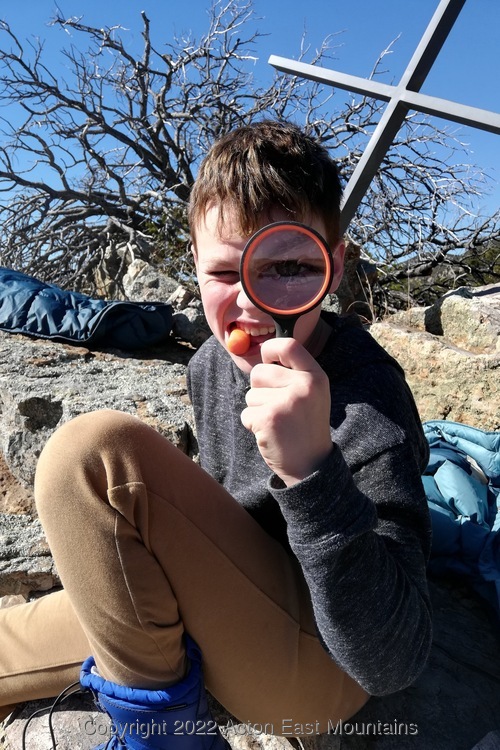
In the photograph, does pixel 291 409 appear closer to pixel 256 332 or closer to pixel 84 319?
A: pixel 256 332

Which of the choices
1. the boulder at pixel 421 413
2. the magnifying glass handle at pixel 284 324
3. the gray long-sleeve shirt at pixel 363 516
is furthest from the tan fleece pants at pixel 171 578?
the magnifying glass handle at pixel 284 324

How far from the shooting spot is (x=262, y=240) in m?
1.27

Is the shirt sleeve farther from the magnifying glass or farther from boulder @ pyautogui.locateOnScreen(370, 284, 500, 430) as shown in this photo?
boulder @ pyautogui.locateOnScreen(370, 284, 500, 430)

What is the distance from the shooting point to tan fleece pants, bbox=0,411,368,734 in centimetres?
136

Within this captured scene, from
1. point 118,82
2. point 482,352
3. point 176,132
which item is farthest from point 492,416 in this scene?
point 118,82

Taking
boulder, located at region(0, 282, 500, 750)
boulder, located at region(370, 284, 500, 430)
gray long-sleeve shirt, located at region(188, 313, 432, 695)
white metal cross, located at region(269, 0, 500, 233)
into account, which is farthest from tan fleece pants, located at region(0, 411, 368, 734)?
white metal cross, located at region(269, 0, 500, 233)

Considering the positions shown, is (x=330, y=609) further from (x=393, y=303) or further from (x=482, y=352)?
(x=393, y=303)

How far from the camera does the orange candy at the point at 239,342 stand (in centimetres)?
147

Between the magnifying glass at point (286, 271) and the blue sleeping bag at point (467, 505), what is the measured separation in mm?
1215

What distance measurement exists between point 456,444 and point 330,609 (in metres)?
1.63

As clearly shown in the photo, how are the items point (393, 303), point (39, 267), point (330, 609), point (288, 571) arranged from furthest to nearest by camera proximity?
point (39, 267) < point (393, 303) < point (288, 571) < point (330, 609)

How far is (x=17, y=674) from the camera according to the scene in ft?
6.39

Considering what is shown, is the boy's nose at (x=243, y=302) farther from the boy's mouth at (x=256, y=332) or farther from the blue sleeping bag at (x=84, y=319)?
the blue sleeping bag at (x=84, y=319)

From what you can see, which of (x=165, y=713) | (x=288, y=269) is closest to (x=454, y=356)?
(x=288, y=269)
